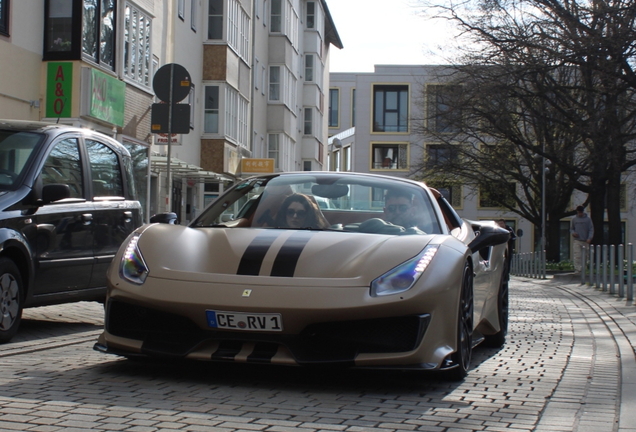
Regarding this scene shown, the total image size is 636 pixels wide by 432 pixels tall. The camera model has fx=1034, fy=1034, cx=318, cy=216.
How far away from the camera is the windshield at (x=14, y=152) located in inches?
317

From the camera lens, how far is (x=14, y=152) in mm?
8281

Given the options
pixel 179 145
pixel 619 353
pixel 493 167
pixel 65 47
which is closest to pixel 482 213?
pixel 493 167

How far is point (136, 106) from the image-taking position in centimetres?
2606

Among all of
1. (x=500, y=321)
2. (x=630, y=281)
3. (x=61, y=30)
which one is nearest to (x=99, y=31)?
(x=61, y=30)

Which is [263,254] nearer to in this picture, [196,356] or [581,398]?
[196,356]

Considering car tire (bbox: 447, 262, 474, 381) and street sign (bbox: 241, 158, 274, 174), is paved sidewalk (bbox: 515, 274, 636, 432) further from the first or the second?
street sign (bbox: 241, 158, 274, 174)

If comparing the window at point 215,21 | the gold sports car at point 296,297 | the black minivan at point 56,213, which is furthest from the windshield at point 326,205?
the window at point 215,21

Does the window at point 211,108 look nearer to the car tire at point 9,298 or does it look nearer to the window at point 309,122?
the window at point 309,122

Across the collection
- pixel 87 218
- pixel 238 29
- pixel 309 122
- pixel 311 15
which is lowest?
pixel 87 218

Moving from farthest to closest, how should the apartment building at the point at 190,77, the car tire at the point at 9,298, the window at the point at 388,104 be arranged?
the window at the point at 388,104 < the apartment building at the point at 190,77 < the car tire at the point at 9,298

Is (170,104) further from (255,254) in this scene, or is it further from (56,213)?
(255,254)

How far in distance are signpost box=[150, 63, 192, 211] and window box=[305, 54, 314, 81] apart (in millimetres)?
46577

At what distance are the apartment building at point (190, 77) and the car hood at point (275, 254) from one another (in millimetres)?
7324

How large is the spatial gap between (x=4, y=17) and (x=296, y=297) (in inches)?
620
